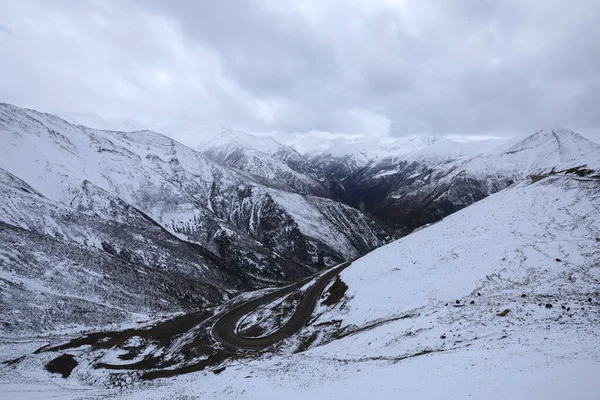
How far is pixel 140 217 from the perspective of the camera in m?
135

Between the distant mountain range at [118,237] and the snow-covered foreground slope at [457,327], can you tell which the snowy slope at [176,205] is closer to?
the distant mountain range at [118,237]

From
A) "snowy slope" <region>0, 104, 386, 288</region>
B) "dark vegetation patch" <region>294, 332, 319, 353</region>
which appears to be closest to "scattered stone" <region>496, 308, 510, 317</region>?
"dark vegetation patch" <region>294, 332, 319, 353</region>

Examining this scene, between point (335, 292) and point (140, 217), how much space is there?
349 ft

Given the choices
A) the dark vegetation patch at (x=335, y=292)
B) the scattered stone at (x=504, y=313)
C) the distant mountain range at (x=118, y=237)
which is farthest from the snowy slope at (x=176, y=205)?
the scattered stone at (x=504, y=313)

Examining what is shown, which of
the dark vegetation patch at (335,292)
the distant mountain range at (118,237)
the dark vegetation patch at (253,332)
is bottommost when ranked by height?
the dark vegetation patch at (253,332)

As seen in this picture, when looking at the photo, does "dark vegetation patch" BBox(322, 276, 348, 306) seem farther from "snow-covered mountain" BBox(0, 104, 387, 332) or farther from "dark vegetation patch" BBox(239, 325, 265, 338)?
"snow-covered mountain" BBox(0, 104, 387, 332)

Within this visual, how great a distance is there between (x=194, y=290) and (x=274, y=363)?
69278 millimetres

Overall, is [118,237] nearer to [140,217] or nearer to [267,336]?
[140,217]

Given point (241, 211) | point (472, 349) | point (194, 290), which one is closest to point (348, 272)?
point (472, 349)

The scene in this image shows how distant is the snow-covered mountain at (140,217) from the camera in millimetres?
98938

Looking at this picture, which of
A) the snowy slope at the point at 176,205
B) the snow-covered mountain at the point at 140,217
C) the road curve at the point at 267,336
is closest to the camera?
the road curve at the point at 267,336

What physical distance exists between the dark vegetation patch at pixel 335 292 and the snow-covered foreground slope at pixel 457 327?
1158mm

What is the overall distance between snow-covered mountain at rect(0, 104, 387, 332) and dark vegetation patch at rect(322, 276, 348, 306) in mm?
45258

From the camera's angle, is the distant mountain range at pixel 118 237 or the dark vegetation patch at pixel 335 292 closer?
the dark vegetation patch at pixel 335 292
